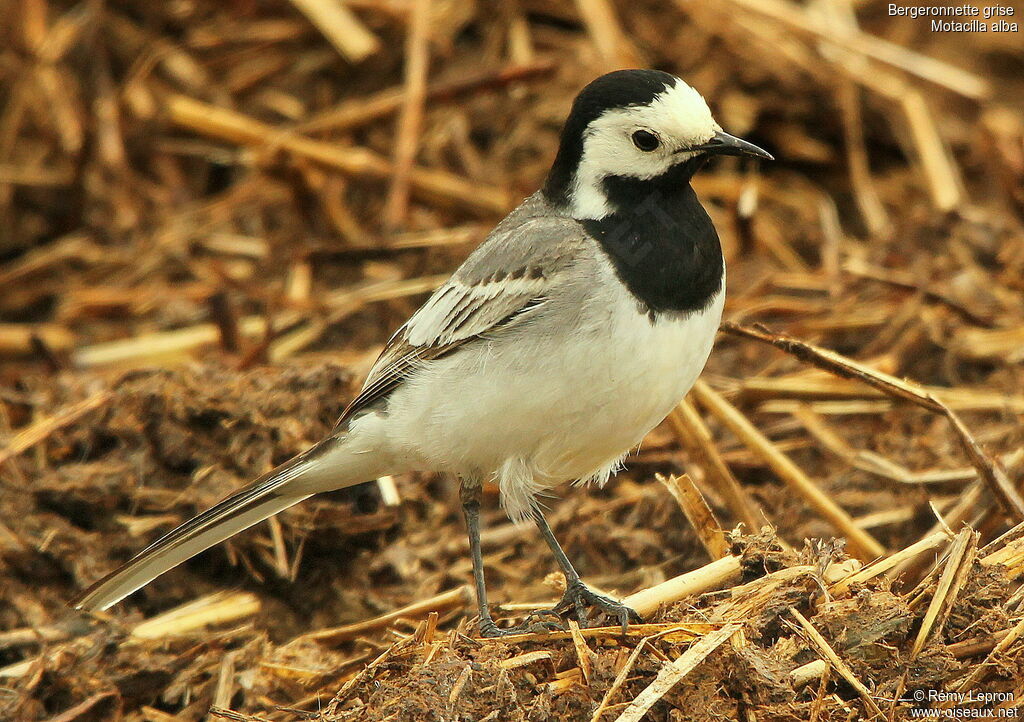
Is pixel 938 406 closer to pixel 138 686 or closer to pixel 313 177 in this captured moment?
pixel 138 686

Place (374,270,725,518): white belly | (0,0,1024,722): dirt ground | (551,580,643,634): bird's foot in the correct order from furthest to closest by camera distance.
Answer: (374,270,725,518): white belly < (551,580,643,634): bird's foot < (0,0,1024,722): dirt ground

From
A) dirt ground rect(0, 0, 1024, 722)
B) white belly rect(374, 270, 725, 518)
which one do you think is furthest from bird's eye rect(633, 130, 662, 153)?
dirt ground rect(0, 0, 1024, 722)

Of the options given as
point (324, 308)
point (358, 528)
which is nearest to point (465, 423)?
point (358, 528)

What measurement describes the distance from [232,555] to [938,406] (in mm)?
3229

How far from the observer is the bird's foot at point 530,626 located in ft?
15.7

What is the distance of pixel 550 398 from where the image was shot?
4.89 metres

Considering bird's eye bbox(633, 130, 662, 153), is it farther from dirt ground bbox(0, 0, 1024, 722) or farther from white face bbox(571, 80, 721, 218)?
dirt ground bbox(0, 0, 1024, 722)

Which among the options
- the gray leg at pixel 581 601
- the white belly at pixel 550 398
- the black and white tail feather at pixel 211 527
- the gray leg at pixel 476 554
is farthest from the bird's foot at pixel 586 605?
→ the black and white tail feather at pixel 211 527

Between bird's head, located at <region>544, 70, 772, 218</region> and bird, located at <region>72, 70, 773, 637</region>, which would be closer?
bird, located at <region>72, 70, 773, 637</region>

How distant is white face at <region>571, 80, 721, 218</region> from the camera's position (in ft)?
16.9

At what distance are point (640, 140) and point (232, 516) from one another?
7.73ft

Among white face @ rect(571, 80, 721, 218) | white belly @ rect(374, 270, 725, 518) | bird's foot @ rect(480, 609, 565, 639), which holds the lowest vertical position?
bird's foot @ rect(480, 609, 565, 639)

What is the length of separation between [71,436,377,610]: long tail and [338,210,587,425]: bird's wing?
0.90 feet

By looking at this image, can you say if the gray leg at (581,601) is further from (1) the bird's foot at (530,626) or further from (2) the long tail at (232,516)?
(2) the long tail at (232,516)
